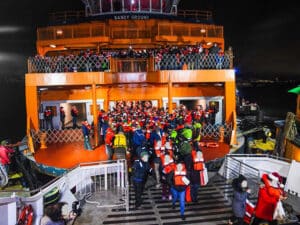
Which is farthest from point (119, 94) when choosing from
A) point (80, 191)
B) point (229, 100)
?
point (80, 191)

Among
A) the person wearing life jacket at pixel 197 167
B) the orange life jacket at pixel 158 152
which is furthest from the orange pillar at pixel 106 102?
the person wearing life jacket at pixel 197 167

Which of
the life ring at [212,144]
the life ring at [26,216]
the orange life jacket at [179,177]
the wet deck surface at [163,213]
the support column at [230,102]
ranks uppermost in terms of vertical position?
the support column at [230,102]

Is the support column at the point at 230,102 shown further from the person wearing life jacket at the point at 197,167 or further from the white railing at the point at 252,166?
the person wearing life jacket at the point at 197,167

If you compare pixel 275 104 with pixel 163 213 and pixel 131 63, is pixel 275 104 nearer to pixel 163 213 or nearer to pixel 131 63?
pixel 131 63

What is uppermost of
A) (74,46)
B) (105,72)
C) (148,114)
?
(74,46)

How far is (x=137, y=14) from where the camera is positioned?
19797 mm

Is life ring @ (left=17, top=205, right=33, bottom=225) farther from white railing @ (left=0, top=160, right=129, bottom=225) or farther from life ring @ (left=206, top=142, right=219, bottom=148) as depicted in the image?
life ring @ (left=206, top=142, right=219, bottom=148)

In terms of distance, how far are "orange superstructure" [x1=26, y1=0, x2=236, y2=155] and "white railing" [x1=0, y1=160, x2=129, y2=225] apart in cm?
540

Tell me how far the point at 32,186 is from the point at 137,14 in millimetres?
13785

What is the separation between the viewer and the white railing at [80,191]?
6.49 m

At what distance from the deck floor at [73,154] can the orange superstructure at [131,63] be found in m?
1.31

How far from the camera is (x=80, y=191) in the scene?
821cm

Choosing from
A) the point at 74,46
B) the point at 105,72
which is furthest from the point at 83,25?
the point at 105,72

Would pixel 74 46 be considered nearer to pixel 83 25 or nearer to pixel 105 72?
pixel 83 25
